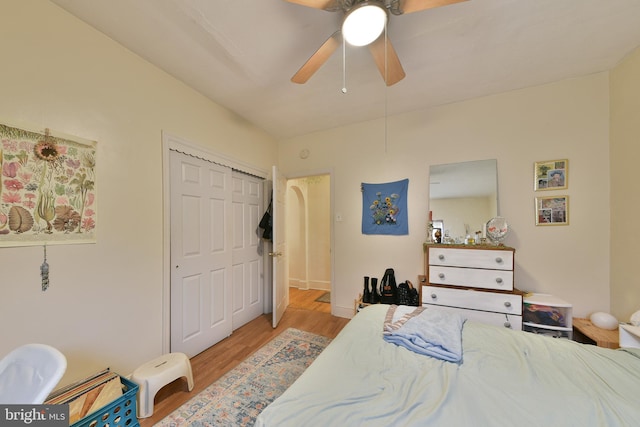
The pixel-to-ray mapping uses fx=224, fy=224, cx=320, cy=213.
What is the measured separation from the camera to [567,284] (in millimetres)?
2133

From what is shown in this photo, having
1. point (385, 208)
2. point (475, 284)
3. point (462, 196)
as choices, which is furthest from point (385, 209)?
point (475, 284)

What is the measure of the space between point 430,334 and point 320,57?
1.86m

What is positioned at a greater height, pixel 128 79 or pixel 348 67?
pixel 348 67

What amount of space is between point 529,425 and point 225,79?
113 inches

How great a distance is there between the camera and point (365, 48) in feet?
5.74

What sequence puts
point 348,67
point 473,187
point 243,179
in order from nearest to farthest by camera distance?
point 348,67 < point 473,187 < point 243,179

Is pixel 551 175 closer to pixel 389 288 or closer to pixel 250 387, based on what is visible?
pixel 389 288

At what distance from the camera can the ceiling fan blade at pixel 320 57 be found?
1.40 metres

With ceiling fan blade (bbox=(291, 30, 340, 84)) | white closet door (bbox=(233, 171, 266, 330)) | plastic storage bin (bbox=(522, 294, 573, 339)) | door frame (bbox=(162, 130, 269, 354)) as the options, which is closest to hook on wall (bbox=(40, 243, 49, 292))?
door frame (bbox=(162, 130, 269, 354))

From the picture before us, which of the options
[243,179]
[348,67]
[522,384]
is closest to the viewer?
[522,384]

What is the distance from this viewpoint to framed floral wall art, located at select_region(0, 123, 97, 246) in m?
1.25

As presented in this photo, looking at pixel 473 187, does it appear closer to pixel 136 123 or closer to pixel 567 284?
pixel 567 284

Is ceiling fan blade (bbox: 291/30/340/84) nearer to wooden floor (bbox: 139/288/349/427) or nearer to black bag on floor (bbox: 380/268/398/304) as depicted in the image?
black bag on floor (bbox: 380/268/398/304)

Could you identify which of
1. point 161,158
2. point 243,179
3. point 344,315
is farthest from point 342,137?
point 344,315
